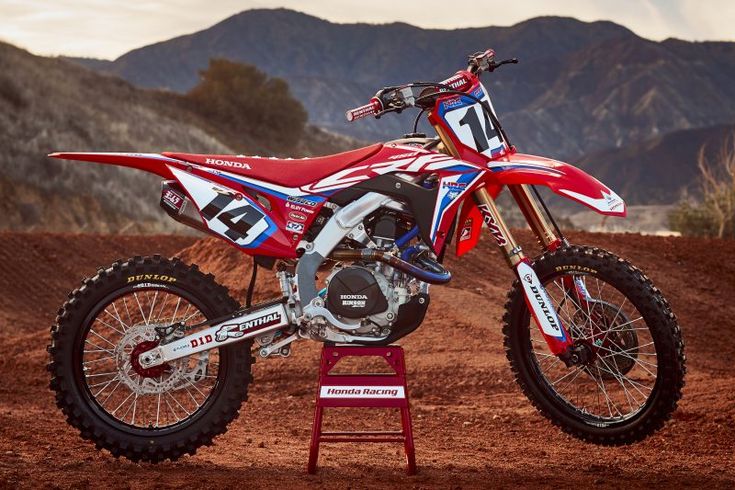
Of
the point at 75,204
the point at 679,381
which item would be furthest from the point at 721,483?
the point at 75,204

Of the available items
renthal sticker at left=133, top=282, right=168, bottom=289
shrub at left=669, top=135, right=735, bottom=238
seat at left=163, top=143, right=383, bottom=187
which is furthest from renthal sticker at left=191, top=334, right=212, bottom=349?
shrub at left=669, top=135, right=735, bottom=238

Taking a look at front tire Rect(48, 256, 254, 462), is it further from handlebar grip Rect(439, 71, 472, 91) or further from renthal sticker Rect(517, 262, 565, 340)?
handlebar grip Rect(439, 71, 472, 91)

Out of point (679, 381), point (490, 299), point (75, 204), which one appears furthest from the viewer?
point (75, 204)

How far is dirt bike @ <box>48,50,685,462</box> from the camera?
17.5 feet

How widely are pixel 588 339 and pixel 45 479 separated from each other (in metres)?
3.03

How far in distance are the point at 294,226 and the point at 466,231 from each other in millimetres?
1010

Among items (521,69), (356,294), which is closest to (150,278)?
(356,294)

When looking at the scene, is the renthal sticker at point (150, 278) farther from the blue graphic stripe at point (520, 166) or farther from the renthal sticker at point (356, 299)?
the blue graphic stripe at point (520, 166)

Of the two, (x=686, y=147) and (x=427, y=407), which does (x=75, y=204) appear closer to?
(x=427, y=407)

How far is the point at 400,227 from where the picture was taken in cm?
550

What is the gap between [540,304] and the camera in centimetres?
552

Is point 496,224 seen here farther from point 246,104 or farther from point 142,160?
point 246,104

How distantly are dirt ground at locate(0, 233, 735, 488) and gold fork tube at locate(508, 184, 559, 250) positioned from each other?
129cm

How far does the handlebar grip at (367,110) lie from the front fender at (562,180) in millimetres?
699
